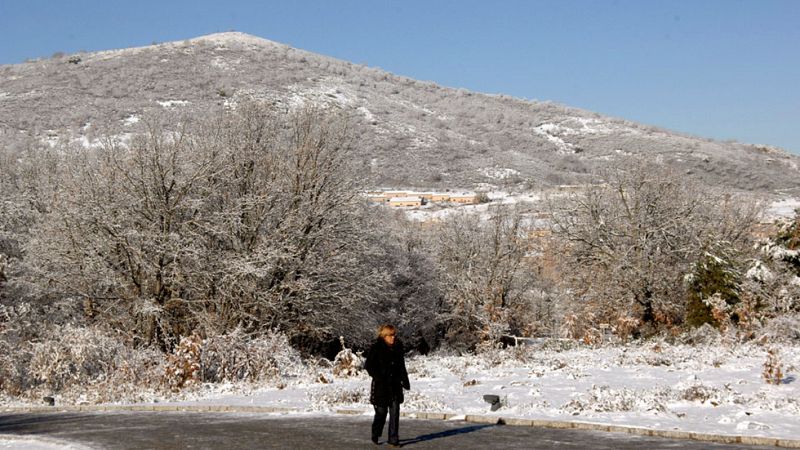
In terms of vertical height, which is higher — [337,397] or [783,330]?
[783,330]

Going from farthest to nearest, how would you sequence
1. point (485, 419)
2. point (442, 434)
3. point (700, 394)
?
point (700, 394), point (485, 419), point (442, 434)

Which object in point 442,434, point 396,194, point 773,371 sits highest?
point 396,194

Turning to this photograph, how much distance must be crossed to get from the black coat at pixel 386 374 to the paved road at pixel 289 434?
28.3 inches

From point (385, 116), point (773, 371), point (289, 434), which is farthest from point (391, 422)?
point (385, 116)

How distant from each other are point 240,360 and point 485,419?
8.63 meters

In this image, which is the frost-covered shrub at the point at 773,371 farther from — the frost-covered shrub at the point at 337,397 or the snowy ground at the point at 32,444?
the snowy ground at the point at 32,444

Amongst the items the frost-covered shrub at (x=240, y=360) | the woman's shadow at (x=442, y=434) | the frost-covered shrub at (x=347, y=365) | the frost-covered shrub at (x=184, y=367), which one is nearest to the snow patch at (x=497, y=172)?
the frost-covered shrub at (x=347, y=365)

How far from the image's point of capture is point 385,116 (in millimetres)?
109375

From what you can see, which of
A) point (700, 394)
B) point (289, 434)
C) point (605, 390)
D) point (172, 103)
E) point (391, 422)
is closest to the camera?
point (391, 422)

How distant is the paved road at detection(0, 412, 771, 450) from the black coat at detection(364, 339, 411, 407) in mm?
718

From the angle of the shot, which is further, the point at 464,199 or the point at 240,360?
the point at 464,199

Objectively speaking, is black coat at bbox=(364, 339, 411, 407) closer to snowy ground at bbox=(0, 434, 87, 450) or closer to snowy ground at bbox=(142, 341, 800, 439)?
→ snowy ground at bbox=(142, 341, 800, 439)

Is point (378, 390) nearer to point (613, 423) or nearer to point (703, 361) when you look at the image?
point (613, 423)

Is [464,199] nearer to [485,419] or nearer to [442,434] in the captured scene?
[485,419]
